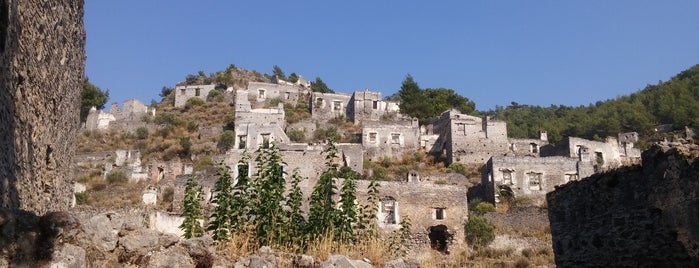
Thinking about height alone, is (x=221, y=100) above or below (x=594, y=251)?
above

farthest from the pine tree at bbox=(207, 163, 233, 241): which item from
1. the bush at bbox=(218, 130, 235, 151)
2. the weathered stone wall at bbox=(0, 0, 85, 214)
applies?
the bush at bbox=(218, 130, 235, 151)

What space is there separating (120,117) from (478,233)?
48819 millimetres

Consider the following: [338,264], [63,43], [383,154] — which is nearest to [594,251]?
[338,264]

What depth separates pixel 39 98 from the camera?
279 inches

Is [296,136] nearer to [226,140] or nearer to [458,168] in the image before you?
[226,140]

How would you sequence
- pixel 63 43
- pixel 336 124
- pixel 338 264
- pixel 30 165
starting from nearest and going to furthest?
pixel 30 165
pixel 338 264
pixel 63 43
pixel 336 124

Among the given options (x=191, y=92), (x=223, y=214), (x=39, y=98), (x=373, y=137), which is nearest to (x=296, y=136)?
(x=373, y=137)

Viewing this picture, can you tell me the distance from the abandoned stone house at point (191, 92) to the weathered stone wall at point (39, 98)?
6523 cm

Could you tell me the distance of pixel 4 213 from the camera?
14.6 ft

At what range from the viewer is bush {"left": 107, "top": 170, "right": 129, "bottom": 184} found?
45594mm

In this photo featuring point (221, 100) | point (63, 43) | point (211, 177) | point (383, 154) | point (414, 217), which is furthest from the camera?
point (221, 100)

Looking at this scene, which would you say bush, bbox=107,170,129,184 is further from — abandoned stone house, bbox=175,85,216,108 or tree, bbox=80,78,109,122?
abandoned stone house, bbox=175,85,216,108

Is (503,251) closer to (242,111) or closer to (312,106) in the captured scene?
(242,111)

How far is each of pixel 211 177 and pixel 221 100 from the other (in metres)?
36.7
